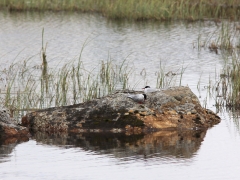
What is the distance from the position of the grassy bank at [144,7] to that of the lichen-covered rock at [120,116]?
1388 centimetres

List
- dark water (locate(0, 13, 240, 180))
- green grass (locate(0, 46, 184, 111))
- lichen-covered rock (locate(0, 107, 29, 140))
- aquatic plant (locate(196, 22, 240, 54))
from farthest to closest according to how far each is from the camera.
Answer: aquatic plant (locate(196, 22, 240, 54)) → green grass (locate(0, 46, 184, 111)) → lichen-covered rock (locate(0, 107, 29, 140)) → dark water (locate(0, 13, 240, 180))

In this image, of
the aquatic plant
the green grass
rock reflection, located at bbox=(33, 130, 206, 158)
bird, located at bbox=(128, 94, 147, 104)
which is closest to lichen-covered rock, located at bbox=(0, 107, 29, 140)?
rock reflection, located at bbox=(33, 130, 206, 158)

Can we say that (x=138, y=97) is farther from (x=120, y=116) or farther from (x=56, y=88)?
(x=56, y=88)

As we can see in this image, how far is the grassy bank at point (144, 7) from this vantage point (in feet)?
79.8

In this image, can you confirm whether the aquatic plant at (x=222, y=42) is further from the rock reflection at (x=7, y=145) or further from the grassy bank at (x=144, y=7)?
the rock reflection at (x=7, y=145)

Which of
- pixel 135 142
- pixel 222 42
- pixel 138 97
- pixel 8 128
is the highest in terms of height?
pixel 138 97

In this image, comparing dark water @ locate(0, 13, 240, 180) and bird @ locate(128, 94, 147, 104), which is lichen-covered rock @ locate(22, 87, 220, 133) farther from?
dark water @ locate(0, 13, 240, 180)

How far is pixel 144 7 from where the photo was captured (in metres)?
24.2

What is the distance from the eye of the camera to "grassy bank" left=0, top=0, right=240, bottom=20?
79.8 ft

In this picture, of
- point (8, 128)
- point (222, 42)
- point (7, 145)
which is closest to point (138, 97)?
point (8, 128)

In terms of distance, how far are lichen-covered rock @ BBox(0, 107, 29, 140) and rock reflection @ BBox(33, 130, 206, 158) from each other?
21 cm

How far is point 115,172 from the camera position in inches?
293

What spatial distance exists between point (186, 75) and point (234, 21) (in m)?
8.61

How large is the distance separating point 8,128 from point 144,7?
50.5ft
